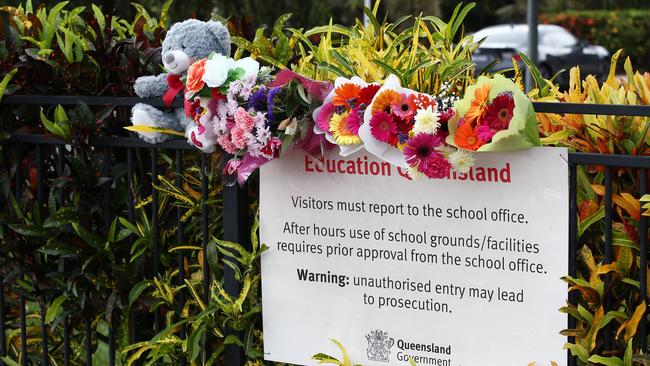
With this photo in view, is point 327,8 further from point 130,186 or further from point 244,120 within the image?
point 244,120

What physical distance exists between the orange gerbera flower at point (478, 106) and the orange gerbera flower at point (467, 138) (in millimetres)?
20

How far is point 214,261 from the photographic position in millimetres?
3053

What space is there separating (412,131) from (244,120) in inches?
20.5

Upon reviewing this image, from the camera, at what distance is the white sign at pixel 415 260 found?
2.54 m

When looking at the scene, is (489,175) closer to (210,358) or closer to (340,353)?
(340,353)

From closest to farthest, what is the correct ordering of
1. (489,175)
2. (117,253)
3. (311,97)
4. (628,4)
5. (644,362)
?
(644,362) → (489,175) → (311,97) → (117,253) → (628,4)

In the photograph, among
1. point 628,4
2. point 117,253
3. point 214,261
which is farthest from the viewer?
point 628,4

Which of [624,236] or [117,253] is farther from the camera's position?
[117,253]

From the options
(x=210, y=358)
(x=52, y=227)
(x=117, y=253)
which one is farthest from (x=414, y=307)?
(x=52, y=227)

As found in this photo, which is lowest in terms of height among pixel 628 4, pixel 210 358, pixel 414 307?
pixel 210 358

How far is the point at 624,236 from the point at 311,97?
0.97 metres

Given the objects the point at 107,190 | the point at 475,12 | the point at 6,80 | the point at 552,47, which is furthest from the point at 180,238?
the point at 475,12

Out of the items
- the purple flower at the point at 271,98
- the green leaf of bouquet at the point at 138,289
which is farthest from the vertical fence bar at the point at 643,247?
the green leaf of bouquet at the point at 138,289

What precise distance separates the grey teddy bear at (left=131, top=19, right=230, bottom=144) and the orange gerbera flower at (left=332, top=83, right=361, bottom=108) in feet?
1.82
